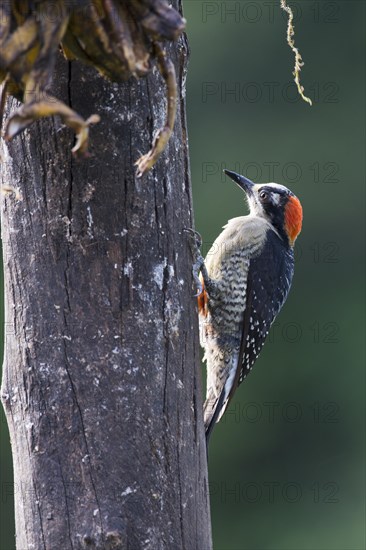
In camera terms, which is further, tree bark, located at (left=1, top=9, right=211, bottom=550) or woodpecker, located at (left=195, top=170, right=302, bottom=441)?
woodpecker, located at (left=195, top=170, right=302, bottom=441)

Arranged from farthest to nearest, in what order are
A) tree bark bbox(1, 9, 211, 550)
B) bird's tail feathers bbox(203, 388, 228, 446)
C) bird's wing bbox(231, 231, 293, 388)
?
bird's wing bbox(231, 231, 293, 388)
bird's tail feathers bbox(203, 388, 228, 446)
tree bark bbox(1, 9, 211, 550)

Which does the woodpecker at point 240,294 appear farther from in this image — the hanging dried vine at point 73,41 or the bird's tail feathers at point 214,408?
the hanging dried vine at point 73,41

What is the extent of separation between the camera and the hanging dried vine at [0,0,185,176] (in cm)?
A: 302

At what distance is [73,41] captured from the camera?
3184 mm

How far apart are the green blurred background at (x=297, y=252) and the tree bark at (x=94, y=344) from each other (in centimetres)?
982

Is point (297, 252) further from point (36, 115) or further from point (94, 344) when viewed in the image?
point (36, 115)

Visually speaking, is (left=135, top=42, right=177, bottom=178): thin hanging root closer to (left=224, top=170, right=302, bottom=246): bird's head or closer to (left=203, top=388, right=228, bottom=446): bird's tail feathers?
(left=203, top=388, right=228, bottom=446): bird's tail feathers

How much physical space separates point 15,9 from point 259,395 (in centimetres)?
1158

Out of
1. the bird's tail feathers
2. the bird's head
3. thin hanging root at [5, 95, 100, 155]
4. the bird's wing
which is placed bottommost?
the bird's tail feathers

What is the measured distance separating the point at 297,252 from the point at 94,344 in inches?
419

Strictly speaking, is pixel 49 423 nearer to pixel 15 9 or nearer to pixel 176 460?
pixel 176 460

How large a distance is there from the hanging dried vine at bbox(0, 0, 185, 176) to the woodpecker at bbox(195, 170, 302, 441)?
2.57 m

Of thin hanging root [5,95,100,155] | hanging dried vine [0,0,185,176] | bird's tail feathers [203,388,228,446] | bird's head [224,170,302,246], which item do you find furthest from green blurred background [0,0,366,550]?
thin hanging root [5,95,100,155]

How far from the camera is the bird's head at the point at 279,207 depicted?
643 cm
